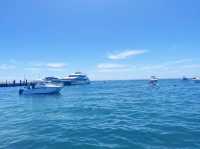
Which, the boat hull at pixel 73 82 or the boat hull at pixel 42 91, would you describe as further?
the boat hull at pixel 73 82

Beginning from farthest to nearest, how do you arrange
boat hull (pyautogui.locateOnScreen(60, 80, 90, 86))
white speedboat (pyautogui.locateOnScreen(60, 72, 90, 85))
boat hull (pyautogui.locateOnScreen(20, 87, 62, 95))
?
white speedboat (pyautogui.locateOnScreen(60, 72, 90, 85)) < boat hull (pyautogui.locateOnScreen(60, 80, 90, 86)) < boat hull (pyautogui.locateOnScreen(20, 87, 62, 95))

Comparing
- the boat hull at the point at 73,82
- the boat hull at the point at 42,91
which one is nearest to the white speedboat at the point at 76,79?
the boat hull at the point at 73,82

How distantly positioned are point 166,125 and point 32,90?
41.9 m

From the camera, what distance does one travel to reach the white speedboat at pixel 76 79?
115 m

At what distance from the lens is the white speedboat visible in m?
115

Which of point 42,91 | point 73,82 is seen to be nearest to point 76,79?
point 73,82

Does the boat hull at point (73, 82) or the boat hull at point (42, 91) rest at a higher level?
the boat hull at point (73, 82)

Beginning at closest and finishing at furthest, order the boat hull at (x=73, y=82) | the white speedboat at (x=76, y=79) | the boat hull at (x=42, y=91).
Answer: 1. the boat hull at (x=42, y=91)
2. the boat hull at (x=73, y=82)
3. the white speedboat at (x=76, y=79)

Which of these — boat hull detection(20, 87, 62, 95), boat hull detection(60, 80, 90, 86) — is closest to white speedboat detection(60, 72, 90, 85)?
boat hull detection(60, 80, 90, 86)

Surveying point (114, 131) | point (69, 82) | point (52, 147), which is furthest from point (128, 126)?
point (69, 82)

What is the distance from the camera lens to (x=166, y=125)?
15.2 m

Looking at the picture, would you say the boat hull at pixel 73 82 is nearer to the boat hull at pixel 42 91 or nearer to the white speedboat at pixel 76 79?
the white speedboat at pixel 76 79

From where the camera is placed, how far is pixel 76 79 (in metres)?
119

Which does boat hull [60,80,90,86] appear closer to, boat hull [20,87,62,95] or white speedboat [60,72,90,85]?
white speedboat [60,72,90,85]
